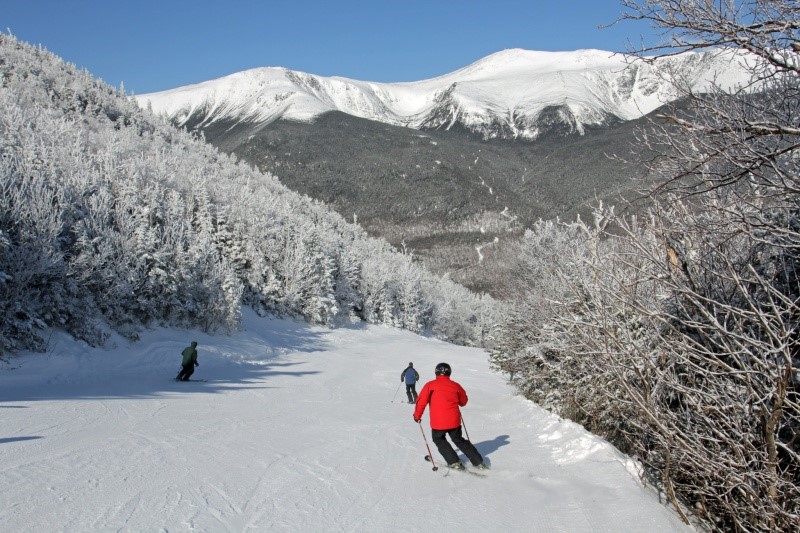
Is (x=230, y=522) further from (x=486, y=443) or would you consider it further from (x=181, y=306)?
(x=181, y=306)

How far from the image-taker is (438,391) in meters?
7.43

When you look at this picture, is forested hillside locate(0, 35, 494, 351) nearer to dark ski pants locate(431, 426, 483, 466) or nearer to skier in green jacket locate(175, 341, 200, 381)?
skier in green jacket locate(175, 341, 200, 381)

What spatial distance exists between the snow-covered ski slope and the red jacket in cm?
65

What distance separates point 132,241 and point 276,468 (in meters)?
21.9

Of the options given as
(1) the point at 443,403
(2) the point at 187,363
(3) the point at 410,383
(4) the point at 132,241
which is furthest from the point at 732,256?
(4) the point at 132,241

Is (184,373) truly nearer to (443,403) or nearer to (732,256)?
(443,403)

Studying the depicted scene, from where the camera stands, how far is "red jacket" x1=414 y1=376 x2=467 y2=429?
7.25 metres

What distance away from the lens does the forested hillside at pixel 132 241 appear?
1872cm

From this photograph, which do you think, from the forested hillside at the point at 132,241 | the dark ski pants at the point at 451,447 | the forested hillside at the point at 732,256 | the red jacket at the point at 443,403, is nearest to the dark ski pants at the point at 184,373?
the forested hillside at the point at 132,241

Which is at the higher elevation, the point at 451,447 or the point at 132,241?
the point at 132,241

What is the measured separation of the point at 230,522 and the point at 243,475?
1.54m

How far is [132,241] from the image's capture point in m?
25.3

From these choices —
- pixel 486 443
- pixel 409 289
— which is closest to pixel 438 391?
pixel 486 443

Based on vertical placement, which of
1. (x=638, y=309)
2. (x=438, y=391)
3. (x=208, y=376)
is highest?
(x=638, y=309)
